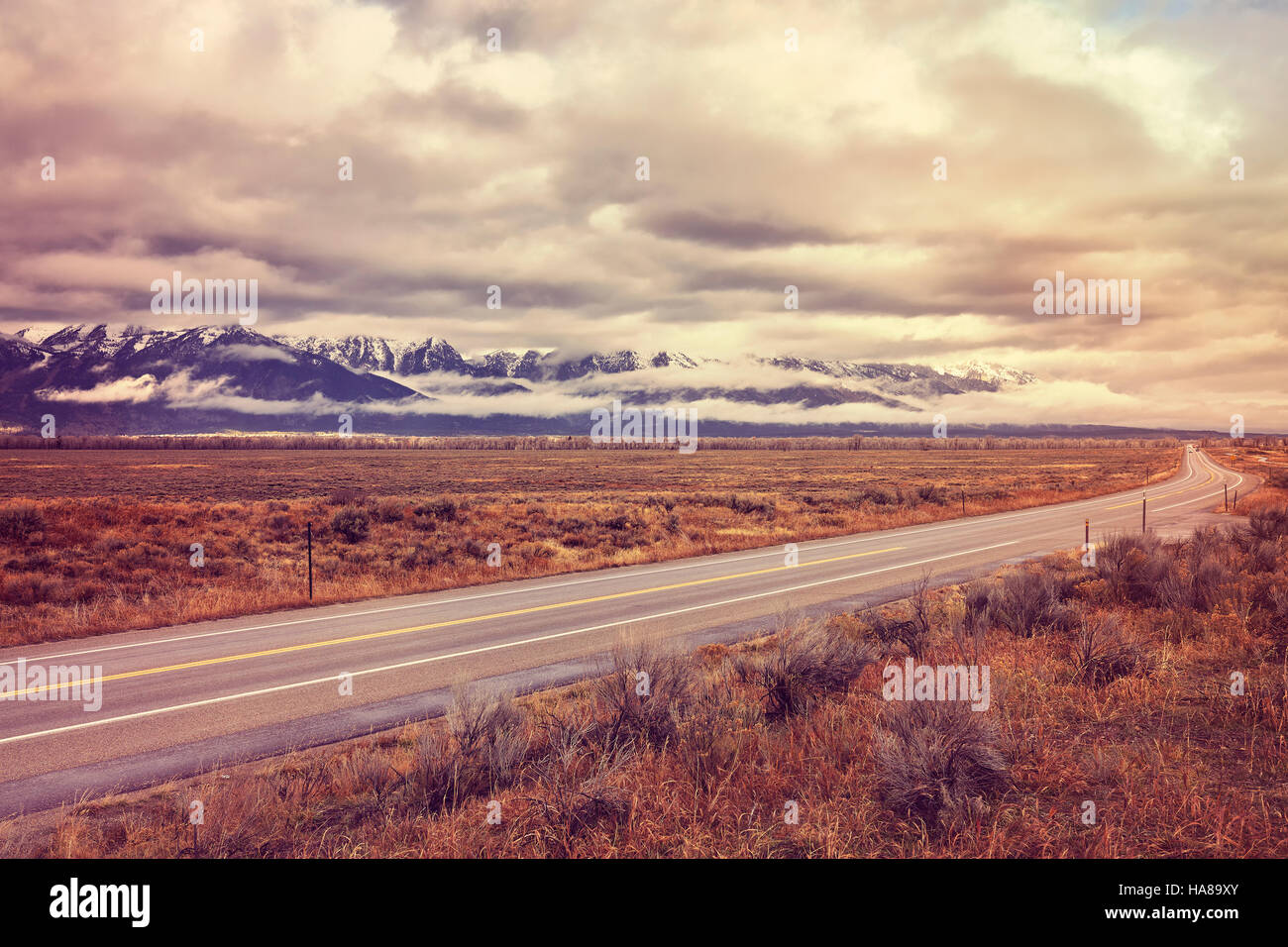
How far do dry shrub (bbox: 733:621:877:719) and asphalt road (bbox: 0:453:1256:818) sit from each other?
269 cm

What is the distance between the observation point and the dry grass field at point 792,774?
476 cm

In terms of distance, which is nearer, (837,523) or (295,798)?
(295,798)

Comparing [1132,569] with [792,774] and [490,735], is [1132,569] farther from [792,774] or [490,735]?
[490,735]

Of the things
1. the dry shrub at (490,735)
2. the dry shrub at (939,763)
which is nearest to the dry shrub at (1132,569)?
the dry shrub at (939,763)

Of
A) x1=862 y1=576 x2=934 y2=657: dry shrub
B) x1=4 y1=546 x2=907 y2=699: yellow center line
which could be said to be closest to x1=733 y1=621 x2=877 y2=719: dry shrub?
x1=862 y1=576 x2=934 y2=657: dry shrub

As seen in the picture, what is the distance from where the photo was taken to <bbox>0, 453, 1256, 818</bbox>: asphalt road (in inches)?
290

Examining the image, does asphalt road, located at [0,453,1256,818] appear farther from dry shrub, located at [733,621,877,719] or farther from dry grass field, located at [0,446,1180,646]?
dry shrub, located at [733,621,877,719]

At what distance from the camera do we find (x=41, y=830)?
5582 millimetres

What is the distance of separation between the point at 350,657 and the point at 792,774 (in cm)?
770

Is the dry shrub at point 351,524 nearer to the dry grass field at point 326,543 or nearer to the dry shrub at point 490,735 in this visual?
the dry grass field at point 326,543
